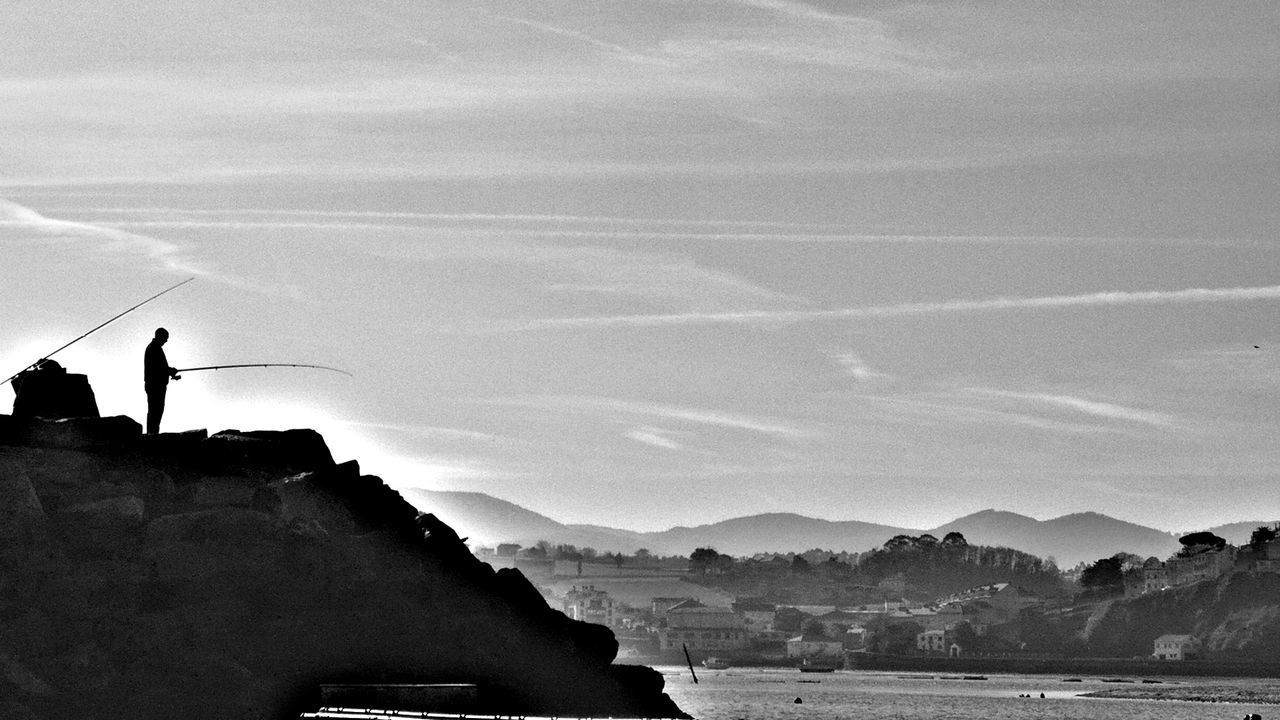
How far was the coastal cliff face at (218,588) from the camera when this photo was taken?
30.1 m

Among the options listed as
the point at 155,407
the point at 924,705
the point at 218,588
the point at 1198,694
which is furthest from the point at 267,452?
the point at 1198,694

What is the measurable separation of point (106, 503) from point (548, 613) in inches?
322

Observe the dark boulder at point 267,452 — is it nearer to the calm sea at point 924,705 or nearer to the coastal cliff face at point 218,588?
the coastal cliff face at point 218,588

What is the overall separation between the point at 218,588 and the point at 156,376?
360cm

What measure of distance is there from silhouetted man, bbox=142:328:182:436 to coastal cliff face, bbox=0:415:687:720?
0.92m

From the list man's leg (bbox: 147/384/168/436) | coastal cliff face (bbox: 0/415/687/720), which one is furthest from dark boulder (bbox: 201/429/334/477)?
man's leg (bbox: 147/384/168/436)

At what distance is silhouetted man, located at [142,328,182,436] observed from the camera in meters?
32.1

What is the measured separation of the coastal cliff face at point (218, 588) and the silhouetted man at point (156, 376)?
3.01 ft

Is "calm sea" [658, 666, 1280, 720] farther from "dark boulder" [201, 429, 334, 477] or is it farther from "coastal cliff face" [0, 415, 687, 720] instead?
"coastal cliff face" [0, 415, 687, 720]

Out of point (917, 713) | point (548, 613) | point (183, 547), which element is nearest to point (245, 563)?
point (183, 547)

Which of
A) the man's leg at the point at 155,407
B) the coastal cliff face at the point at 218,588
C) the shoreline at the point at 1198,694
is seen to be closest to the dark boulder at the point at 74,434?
the coastal cliff face at the point at 218,588

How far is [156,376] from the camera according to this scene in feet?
107

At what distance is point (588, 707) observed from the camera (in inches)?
1378

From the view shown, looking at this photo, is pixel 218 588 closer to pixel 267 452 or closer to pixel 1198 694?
pixel 267 452
